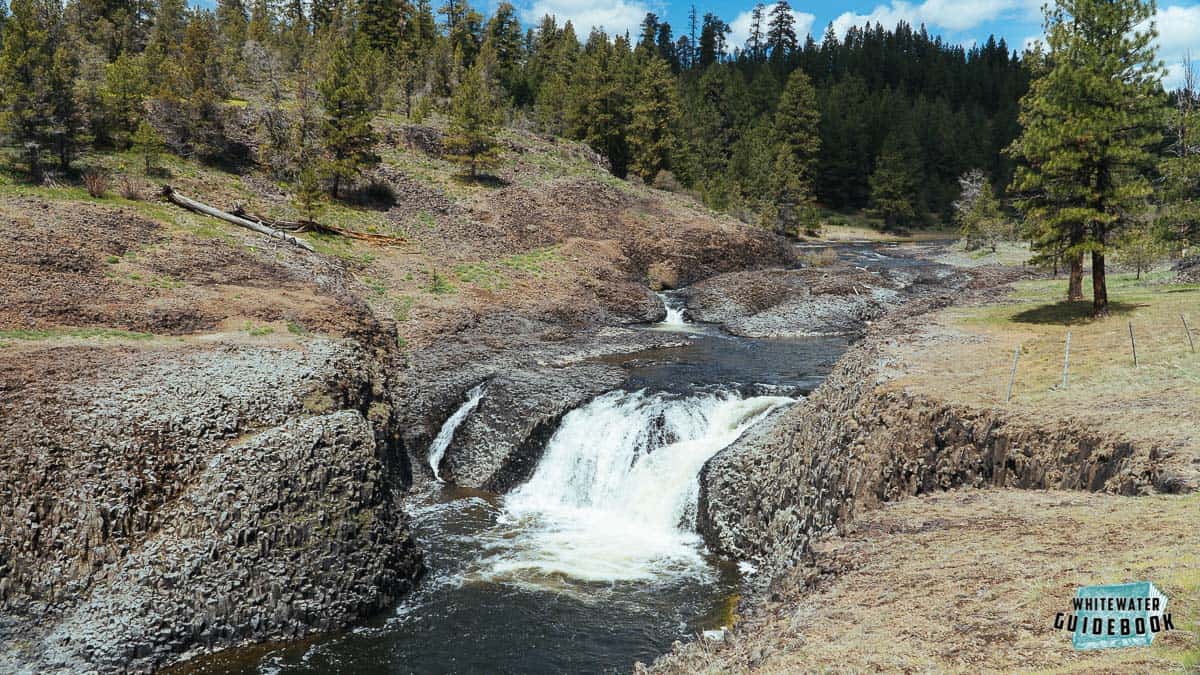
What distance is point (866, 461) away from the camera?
15875mm

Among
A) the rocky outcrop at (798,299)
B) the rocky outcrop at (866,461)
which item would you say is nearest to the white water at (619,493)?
the rocky outcrop at (866,461)

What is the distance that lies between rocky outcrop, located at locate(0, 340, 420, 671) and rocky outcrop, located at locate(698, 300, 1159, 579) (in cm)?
834

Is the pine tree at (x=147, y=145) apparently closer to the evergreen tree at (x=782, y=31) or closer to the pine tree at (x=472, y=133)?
the pine tree at (x=472, y=133)

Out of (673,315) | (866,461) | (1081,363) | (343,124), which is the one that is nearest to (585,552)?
(866,461)

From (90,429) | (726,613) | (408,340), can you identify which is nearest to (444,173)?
(408,340)

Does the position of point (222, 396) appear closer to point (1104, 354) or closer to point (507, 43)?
point (1104, 354)

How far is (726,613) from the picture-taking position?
52.1 feet

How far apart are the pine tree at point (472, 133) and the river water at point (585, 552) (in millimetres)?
27557

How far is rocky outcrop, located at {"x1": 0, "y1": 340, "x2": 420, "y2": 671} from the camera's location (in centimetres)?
1412

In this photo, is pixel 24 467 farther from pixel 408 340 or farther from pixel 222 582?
pixel 408 340

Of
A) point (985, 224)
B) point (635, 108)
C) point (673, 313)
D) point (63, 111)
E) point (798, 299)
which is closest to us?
point (63, 111)

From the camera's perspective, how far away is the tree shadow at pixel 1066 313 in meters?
23.7

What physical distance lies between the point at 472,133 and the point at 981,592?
158 ft

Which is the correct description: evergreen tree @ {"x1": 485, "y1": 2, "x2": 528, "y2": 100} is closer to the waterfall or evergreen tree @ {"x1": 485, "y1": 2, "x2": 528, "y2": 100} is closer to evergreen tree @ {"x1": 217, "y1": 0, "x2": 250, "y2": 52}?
evergreen tree @ {"x1": 217, "y1": 0, "x2": 250, "y2": 52}
